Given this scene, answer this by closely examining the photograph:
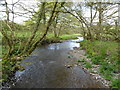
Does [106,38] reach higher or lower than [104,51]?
higher

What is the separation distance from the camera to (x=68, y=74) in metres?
4.65

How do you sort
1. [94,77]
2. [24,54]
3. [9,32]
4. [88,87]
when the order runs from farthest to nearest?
[24,54]
[9,32]
[94,77]
[88,87]

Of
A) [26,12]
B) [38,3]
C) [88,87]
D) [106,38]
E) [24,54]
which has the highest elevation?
[38,3]

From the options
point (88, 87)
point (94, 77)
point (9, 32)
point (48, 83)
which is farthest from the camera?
point (9, 32)

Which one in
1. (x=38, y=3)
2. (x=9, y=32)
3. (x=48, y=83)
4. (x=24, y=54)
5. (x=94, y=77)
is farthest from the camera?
(x=38, y=3)

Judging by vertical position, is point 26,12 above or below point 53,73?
above

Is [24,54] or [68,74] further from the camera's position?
[24,54]

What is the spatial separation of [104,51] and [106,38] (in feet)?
8.01

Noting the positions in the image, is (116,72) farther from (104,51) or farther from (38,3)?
(38,3)

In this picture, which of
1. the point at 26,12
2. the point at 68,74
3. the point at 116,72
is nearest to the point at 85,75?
the point at 68,74

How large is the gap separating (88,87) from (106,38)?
560 centimetres

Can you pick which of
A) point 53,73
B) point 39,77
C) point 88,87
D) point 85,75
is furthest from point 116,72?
point 39,77

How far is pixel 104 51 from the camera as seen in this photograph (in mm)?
6027

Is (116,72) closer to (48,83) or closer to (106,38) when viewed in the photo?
(48,83)
